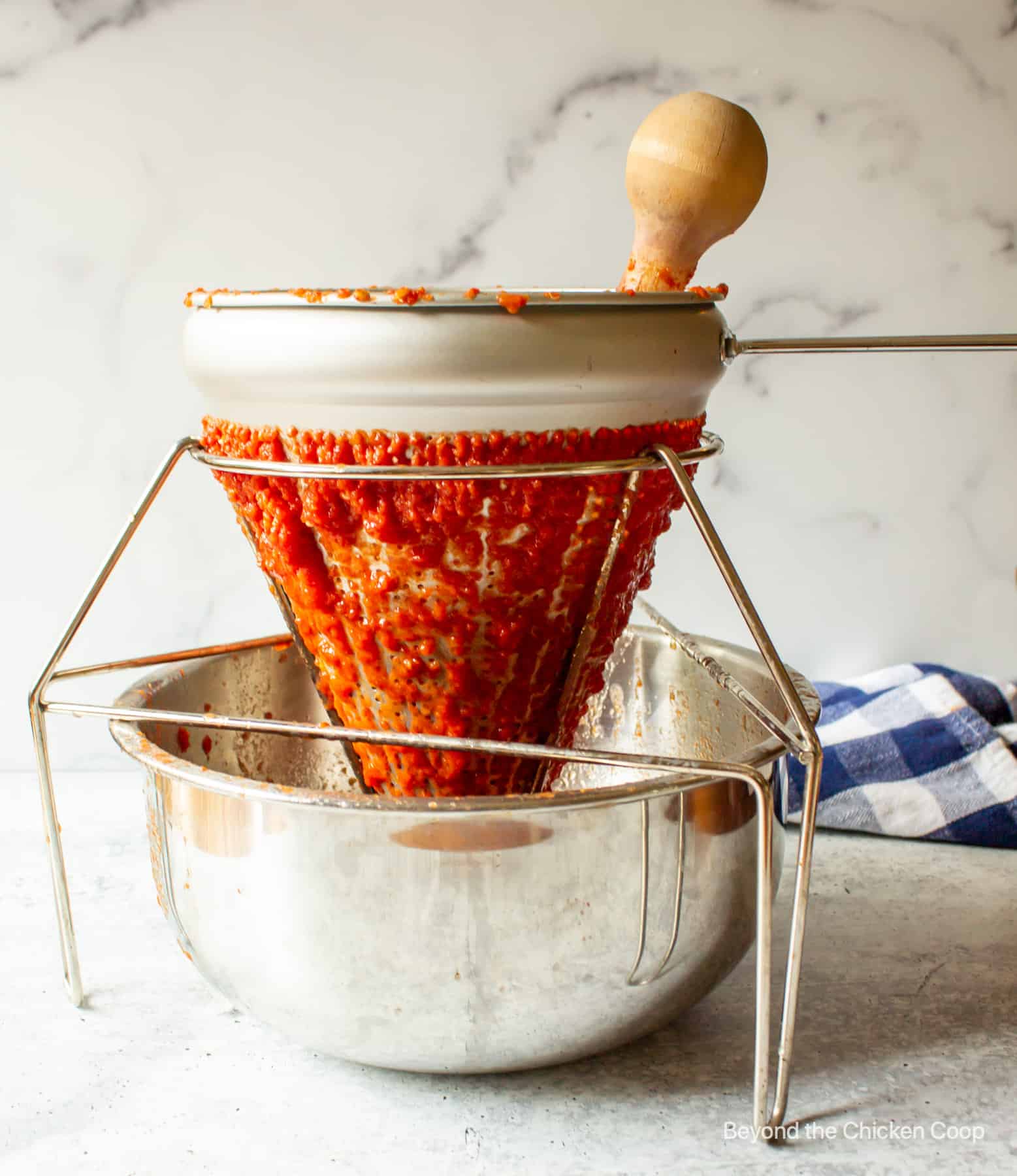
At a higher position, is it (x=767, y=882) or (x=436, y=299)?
(x=436, y=299)

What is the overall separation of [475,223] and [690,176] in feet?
1.58

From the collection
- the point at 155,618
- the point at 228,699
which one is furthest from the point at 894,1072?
the point at 155,618

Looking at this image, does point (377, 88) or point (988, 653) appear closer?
point (377, 88)

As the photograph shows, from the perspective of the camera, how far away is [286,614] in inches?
24.4

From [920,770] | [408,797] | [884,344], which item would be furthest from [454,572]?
[920,770]

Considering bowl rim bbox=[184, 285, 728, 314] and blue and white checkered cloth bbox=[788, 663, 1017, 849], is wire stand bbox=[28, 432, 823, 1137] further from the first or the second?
blue and white checkered cloth bbox=[788, 663, 1017, 849]

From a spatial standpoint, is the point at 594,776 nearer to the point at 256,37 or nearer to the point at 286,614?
the point at 286,614

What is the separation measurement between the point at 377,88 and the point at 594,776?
0.54 metres

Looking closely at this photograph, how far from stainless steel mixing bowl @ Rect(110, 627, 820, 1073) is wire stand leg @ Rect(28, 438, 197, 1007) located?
5 cm

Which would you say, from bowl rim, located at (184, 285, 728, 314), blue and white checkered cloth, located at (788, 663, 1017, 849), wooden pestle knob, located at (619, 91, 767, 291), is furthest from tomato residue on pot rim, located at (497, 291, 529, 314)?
blue and white checkered cloth, located at (788, 663, 1017, 849)

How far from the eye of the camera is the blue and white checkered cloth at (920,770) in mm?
858

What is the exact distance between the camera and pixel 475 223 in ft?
3.24

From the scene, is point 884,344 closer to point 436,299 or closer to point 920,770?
point 436,299

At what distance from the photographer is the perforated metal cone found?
20.4 inches
